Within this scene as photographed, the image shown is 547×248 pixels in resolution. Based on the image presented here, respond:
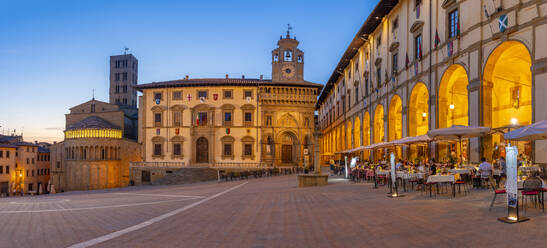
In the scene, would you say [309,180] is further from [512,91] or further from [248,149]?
[248,149]

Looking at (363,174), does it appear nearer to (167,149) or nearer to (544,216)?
(544,216)

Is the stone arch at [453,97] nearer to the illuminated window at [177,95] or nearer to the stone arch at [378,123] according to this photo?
the stone arch at [378,123]

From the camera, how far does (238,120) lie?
51.9 m

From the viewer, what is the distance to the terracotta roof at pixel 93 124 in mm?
62750

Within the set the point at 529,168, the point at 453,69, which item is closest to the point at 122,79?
the point at 453,69

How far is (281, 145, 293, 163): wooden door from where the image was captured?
52156 millimetres

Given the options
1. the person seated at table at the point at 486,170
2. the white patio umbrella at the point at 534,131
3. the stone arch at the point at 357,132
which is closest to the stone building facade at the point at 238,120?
the stone arch at the point at 357,132

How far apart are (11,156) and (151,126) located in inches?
1339

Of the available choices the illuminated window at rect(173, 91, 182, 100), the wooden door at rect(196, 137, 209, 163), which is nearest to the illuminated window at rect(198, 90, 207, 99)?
the illuminated window at rect(173, 91, 182, 100)

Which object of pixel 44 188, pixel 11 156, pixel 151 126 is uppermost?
pixel 151 126

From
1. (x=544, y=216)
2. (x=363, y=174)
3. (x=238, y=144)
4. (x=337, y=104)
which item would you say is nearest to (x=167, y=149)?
(x=238, y=144)

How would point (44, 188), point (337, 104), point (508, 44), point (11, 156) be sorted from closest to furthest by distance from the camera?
point (508, 44) < point (337, 104) < point (11, 156) < point (44, 188)

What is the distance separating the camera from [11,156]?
6769 centimetres

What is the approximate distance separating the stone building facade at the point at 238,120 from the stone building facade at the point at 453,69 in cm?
1252
